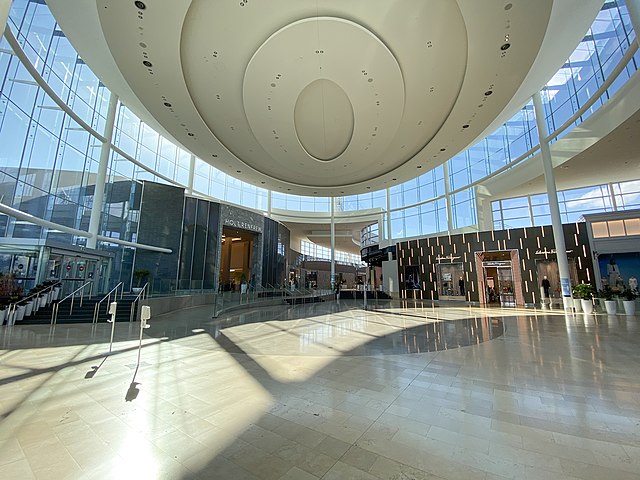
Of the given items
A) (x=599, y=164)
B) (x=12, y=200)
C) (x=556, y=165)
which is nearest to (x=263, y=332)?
(x=12, y=200)

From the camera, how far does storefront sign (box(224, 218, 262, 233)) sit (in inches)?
843

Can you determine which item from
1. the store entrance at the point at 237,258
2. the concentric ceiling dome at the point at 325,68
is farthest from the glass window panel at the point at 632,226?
the store entrance at the point at 237,258

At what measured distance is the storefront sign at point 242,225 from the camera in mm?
21422

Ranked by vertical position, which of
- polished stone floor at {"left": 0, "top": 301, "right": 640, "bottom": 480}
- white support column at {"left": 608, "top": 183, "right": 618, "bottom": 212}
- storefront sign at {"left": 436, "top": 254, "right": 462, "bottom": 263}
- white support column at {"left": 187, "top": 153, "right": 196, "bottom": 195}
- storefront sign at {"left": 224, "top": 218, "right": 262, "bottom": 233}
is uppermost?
white support column at {"left": 187, "top": 153, "right": 196, "bottom": 195}

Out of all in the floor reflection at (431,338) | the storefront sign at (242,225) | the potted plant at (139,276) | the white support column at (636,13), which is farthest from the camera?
the storefront sign at (242,225)

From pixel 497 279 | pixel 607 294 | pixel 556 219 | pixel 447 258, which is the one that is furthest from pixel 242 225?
pixel 607 294

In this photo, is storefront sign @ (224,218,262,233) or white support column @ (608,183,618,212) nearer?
white support column @ (608,183,618,212)

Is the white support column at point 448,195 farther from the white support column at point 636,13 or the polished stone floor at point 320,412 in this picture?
the polished stone floor at point 320,412

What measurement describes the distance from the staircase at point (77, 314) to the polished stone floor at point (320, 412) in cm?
459

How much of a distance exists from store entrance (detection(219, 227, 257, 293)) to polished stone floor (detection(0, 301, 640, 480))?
1782 cm

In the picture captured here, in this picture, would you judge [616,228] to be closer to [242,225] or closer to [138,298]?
[242,225]

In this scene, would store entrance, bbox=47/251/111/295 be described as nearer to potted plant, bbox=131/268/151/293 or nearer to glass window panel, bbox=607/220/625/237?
potted plant, bbox=131/268/151/293

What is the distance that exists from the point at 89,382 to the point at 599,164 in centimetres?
2235

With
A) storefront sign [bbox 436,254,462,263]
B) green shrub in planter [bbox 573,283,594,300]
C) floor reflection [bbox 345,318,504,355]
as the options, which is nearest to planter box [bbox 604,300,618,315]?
green shrub in planter [bbox 573,283,594,300]
